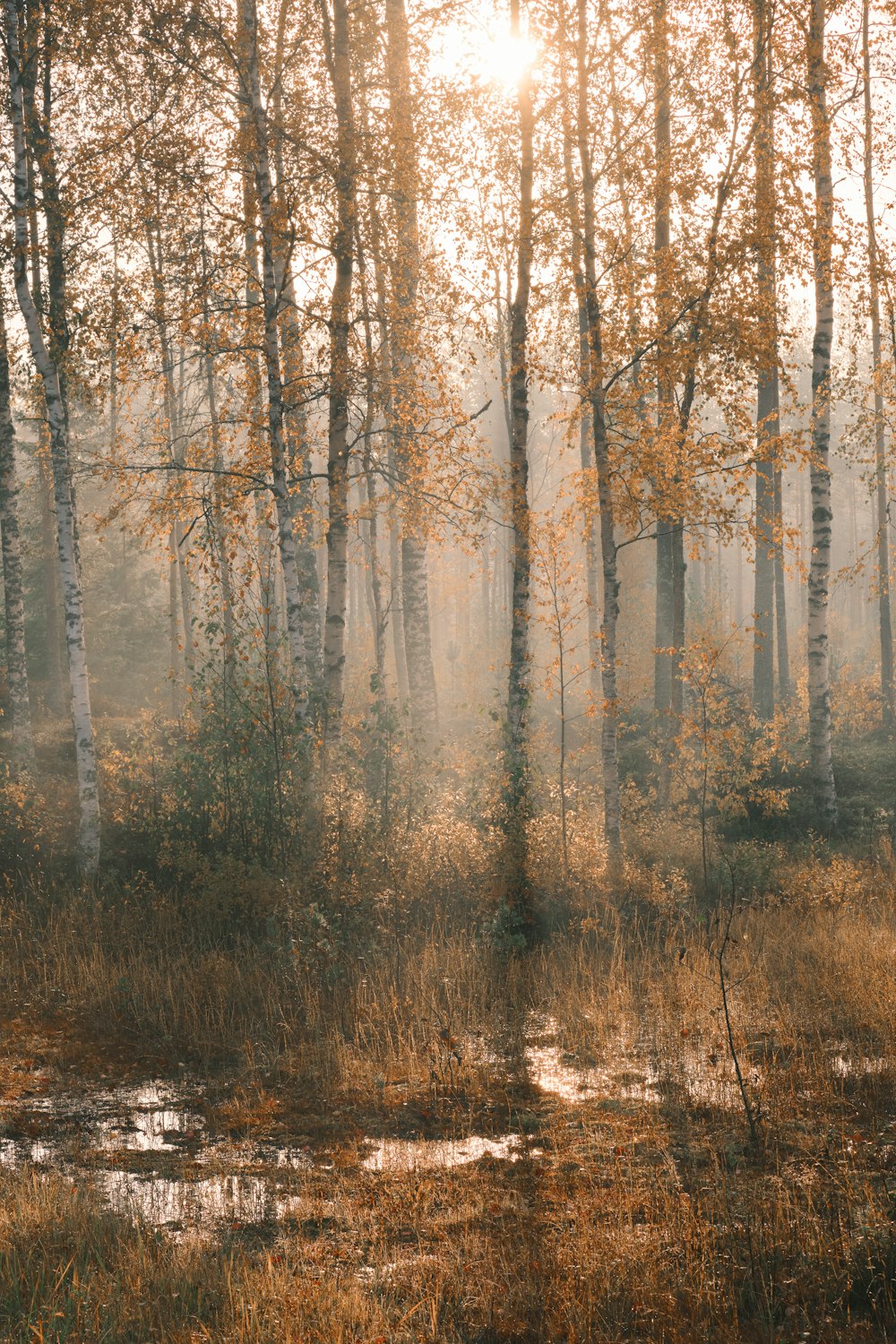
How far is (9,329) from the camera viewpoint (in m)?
16.4

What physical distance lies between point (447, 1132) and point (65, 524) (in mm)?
7963

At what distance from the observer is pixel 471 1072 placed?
6.81 meters

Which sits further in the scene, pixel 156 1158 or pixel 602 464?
pixel 602 464

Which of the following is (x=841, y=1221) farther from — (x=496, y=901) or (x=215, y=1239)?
(x=496, y=901)

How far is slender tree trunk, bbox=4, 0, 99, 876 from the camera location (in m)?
10.9

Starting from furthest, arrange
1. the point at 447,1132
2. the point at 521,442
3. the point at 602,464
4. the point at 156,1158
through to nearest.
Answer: the point at 521,442 < the point at 602,464 < the point at 447,1132 < the point at 156,1158

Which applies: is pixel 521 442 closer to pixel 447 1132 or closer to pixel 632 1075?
pixel 632 1075

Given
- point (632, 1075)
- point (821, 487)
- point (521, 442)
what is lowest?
point (632, 1075)

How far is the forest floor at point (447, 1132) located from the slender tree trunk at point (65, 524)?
1133 millimetres

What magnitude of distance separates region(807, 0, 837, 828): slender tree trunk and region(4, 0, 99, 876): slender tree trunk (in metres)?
8.99

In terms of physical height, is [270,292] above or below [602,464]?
above

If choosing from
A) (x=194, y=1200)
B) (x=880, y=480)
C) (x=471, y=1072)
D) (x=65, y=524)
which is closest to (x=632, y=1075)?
(x=471, y=1072)

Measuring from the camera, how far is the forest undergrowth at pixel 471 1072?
4145 mm

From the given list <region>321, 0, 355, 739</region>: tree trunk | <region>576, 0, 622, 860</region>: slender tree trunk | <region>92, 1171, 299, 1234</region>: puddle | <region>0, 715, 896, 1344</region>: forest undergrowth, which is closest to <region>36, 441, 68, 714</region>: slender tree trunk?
<region>0, 715, 896, 1344</region>: forest undergrowth
